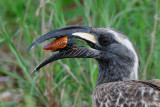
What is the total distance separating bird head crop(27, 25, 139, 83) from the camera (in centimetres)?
373

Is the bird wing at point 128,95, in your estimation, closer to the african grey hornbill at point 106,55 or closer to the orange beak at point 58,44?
the african grey hornbill at point 106,55

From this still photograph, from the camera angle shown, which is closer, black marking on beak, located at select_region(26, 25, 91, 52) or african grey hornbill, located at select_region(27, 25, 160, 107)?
african grey hornbill, located at select_region(27, 25, 160, 107)

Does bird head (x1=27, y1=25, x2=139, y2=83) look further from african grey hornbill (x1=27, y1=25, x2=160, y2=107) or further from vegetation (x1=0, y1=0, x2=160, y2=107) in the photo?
vegetation (x1=0, y1=0, x2=160, y2=107)

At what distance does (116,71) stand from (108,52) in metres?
0.20

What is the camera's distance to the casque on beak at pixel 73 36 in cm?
364

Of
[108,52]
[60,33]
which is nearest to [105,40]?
[108,52]

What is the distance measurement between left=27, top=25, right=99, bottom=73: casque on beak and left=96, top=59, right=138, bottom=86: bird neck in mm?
164

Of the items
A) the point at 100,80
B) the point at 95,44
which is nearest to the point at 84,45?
the point at 95,44

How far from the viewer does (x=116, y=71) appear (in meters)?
3.86

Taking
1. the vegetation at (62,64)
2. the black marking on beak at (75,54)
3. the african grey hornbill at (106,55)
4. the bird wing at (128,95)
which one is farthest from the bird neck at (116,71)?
the vegetation at (62,64)

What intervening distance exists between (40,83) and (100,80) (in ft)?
2.91

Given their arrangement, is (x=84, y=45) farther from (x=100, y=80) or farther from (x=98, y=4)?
(x=98, y=4)

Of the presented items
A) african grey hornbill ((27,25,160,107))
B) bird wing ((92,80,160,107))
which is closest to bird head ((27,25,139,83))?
african grey hornbill ((27,25,160,107))

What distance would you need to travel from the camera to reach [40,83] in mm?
4520
